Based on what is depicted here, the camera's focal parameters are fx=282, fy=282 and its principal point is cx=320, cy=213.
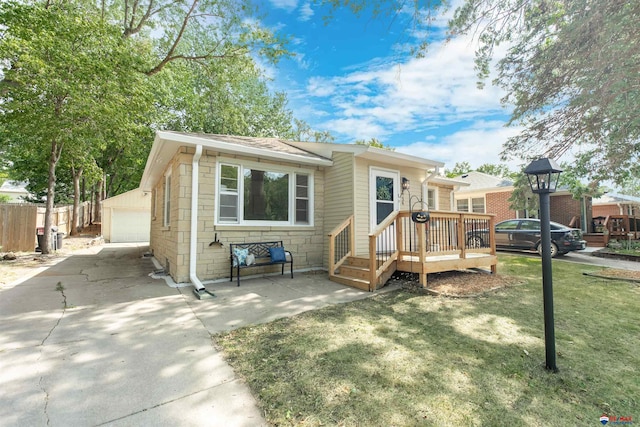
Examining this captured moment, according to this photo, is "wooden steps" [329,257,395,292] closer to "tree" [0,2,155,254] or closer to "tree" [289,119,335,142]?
"tree" [0,2,155,254]

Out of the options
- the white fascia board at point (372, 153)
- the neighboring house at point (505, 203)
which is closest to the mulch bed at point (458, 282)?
the white fascia board at point (372, 153)

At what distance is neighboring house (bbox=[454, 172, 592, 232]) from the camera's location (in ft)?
46.6

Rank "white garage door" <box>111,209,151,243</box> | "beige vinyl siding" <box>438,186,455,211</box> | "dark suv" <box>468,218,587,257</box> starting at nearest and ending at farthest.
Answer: "beige vinyl siding" <box>438,186,455,211</box>, "dark suv" <box>468,218,587,257</box>, "white garage door" <box>111,209,151,243</box>

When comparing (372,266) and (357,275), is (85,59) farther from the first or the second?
(372,266)

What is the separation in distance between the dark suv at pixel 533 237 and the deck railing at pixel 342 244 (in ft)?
22.3

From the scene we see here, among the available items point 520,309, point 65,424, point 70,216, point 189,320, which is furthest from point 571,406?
point 70,216

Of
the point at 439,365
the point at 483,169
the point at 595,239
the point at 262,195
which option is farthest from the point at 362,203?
the point at 483,169

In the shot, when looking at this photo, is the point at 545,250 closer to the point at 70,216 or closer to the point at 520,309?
the point at 520,309

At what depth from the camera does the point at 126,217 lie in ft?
59.1

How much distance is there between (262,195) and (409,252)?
3545mm

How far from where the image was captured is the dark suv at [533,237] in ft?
32.8

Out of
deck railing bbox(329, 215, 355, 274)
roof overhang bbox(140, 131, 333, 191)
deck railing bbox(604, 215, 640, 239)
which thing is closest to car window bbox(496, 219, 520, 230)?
deck railing bbox(604, 215, 640, 239)

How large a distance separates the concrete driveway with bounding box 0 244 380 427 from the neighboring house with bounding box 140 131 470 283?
3.75 ft

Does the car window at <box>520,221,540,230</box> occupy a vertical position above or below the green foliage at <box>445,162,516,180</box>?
below
